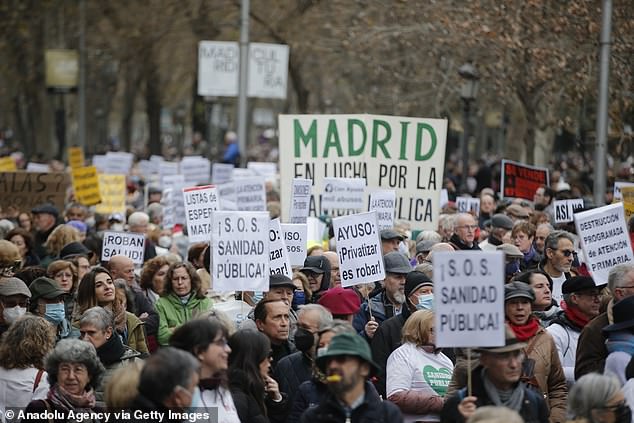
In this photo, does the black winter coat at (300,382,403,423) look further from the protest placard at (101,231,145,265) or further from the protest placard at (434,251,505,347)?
the protest placard at (101,231,145,265)

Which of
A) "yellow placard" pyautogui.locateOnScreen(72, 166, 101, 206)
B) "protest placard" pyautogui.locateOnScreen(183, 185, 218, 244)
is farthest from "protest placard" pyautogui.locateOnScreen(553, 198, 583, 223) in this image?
"yellow placard" pyautogui.locateOnScreen(72, 166, 101, 206)

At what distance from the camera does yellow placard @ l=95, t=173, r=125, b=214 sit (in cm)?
2369

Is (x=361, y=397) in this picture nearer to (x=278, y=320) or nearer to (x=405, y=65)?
(x=278, y=320)

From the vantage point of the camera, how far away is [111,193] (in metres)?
23.8

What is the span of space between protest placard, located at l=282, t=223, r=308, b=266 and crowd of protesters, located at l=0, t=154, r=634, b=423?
1.72 ft

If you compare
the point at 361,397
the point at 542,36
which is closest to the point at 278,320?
the point at 361,397

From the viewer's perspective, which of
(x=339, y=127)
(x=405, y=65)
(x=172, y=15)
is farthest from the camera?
(x=172, y=15)

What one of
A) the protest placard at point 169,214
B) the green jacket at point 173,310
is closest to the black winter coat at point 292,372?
the green jacket at point 173,310

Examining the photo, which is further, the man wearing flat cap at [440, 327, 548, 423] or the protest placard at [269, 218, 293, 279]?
the protest placard at [269, 218, 293, 279]

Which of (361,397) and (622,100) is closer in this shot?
(361,397)

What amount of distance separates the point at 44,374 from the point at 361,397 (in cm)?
233

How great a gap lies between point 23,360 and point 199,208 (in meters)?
6.18

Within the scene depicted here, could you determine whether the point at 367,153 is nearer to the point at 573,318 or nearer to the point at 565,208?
the point at 565,208

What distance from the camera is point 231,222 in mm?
10133
